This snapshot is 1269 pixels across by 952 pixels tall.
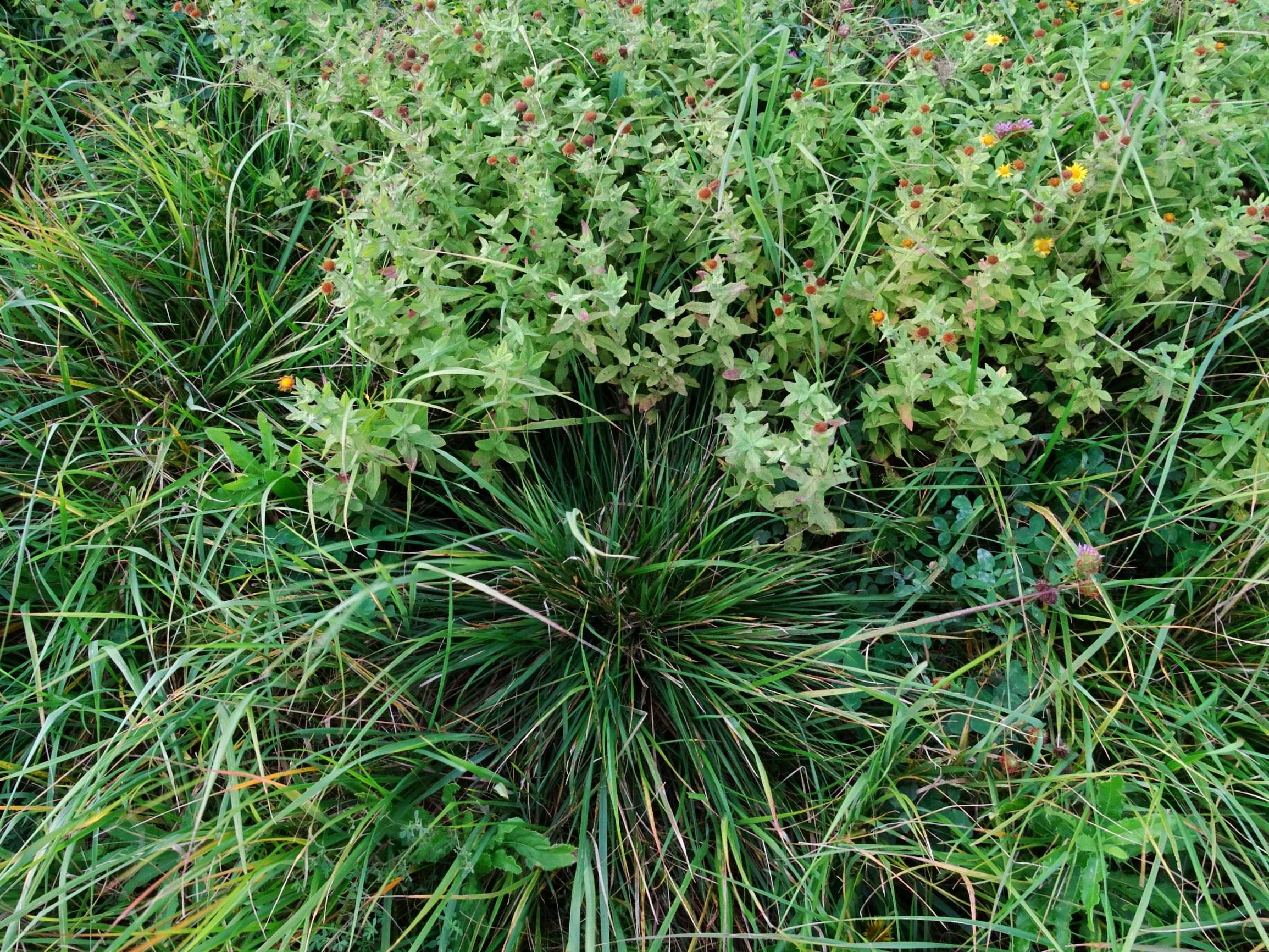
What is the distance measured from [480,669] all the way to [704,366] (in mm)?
1069

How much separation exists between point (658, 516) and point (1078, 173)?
138cm

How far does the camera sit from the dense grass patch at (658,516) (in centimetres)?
183

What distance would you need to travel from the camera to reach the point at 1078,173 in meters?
2.27

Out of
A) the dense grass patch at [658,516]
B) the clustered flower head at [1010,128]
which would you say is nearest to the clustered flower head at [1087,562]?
the dense grass patch at [658,516]

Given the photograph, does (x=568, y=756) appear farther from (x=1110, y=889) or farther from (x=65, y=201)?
(x=65, y=201)

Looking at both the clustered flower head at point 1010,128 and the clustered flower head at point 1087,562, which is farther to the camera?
the clustered flower head at point 1010,128

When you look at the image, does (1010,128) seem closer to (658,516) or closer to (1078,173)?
(1078,173)

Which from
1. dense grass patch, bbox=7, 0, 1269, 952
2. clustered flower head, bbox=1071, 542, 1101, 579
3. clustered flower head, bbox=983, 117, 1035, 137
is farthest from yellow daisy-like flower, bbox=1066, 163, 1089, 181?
clustered flower head, bbox=1071, 542, 1101, 579

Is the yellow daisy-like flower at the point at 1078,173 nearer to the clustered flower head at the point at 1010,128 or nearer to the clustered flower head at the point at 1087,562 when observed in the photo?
the clustered flower head at the point at 1010,128

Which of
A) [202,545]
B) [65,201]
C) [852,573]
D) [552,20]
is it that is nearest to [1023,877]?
[852,573]

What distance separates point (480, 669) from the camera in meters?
2.11

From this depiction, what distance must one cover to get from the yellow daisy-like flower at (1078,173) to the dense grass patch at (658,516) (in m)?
0.03

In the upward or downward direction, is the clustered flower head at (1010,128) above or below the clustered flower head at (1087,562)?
above

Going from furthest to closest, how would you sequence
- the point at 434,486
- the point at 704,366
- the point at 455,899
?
1. the point at 704,366
2. the point at 434,486
3. the point at 455,899
